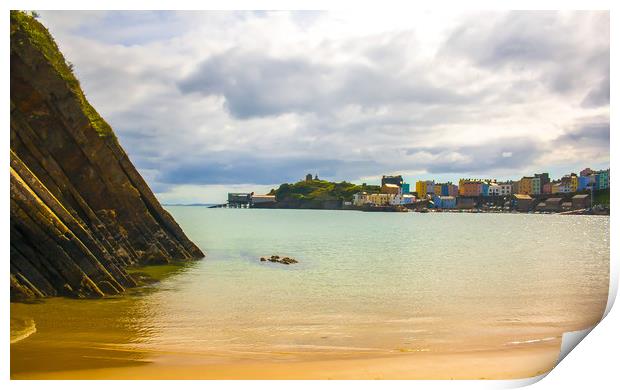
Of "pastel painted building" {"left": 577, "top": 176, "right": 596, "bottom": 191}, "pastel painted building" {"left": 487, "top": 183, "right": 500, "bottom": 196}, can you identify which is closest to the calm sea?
"pastel painted building" {"left": 577, "top": 176, "right": 596, "bottom": 191}

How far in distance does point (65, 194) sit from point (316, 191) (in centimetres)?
1578

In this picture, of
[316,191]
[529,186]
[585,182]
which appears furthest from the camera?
[316,191]

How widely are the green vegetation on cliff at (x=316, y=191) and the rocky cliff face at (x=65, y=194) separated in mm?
6336

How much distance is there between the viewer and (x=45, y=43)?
1298 centimetres

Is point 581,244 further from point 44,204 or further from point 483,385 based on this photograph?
point 44,204

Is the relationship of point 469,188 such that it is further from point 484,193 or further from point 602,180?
point 602,180

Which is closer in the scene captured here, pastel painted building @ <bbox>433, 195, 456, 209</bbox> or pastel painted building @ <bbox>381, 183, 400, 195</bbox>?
pastel painted building @ <bbox>381, 183, 400, 195</bbox>

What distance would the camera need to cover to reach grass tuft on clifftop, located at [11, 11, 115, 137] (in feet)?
39.6

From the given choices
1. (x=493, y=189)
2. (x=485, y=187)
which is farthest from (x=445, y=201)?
(x=493, y=189)

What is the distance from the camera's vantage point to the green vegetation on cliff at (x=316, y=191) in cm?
2508

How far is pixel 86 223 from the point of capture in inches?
576

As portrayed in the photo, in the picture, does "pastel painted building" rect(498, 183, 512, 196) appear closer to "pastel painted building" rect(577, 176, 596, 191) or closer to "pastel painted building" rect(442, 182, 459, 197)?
"pastel painted building" rect(442, 182, 459, 197)

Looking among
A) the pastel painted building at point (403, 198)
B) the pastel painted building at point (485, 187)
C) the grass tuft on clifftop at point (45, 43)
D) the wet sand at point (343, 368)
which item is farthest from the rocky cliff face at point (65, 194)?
the pastel painted building at point (403, 198)

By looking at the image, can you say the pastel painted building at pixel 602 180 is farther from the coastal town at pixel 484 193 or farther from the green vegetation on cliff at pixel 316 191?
the green vegetation on cliff at pixel 316 191
